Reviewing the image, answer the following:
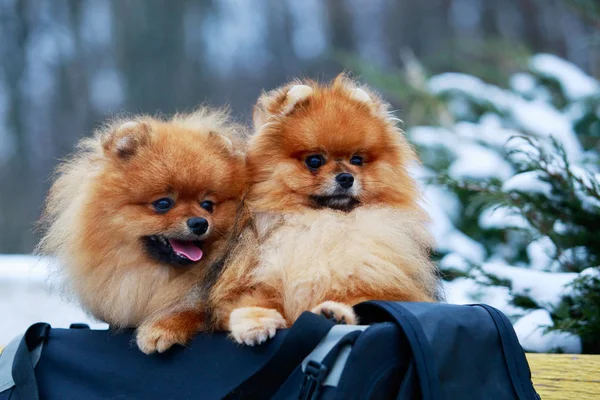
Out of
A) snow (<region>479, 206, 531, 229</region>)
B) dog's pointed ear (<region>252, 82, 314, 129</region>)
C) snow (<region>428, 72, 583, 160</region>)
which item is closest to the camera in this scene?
dog's pointed ear (<region>252, 82, 314, 129</region>)

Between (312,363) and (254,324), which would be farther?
(254,324)

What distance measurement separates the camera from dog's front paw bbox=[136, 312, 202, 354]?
1842 mm

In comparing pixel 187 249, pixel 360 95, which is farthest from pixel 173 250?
pixel 360 95

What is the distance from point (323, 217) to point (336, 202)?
0.07 metres

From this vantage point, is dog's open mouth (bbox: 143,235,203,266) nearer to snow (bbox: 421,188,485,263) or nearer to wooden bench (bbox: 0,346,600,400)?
wooden bench (bbox: 0,346,600,400)

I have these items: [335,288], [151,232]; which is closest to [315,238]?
[335,288]

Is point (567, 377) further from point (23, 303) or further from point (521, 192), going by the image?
point (23, 303)

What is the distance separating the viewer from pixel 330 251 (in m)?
1.98

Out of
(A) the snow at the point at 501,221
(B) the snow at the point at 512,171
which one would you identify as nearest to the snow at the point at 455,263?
(B) the snow at the point at 512,171

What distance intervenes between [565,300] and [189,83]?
26.8 feet

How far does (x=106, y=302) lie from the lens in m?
2.07

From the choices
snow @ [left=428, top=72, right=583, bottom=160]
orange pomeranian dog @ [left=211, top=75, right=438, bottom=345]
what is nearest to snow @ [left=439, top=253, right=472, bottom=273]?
snow @ [left=428, top=72, right=583, bottom=160]

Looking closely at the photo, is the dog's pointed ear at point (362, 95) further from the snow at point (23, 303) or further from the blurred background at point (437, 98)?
the snow at point (23, 303)

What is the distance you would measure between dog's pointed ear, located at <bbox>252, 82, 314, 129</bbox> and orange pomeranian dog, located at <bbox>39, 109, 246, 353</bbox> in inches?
6.9
